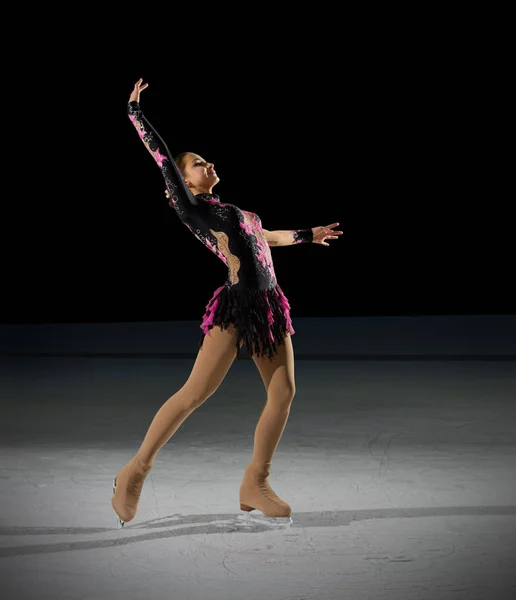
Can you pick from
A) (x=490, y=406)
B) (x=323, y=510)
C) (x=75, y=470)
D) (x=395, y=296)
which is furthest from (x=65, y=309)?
(x=323, y=510)

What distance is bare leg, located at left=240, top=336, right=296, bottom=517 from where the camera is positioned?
4.45 metres

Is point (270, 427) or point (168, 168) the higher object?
point (168, 168)

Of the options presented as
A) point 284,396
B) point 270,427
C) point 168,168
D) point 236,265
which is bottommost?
point 270,427

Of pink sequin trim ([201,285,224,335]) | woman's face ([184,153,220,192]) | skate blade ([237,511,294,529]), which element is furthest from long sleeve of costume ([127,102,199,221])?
skate blade ([237,511,294,529])

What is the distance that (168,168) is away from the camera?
431cm

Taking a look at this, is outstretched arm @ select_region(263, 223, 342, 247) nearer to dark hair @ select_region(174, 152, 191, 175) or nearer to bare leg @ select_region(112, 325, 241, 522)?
dark hair @ select_region(174, 152, 191, 175)

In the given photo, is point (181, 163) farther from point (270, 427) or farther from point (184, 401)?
point (270, 427)

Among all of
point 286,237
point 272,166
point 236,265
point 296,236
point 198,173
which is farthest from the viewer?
point 272,166

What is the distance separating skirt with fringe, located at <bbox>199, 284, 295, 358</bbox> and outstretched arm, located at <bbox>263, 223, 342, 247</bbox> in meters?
0.34

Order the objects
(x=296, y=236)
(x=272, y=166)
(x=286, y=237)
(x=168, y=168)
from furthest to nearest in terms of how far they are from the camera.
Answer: (x=272, y=166) < (x=296, y=236) < (x=286, y=237) < (x=168, y=168)

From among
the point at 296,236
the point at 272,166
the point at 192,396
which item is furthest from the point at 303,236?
the point at 272,166

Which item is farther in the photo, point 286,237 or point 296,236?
point 296,236

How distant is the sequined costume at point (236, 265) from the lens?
4363 mm

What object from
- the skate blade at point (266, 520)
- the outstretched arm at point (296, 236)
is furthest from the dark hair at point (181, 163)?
the skate blade at point (266, 520)
